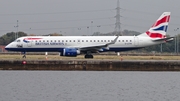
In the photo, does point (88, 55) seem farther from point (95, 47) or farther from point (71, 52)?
point (71, 52)

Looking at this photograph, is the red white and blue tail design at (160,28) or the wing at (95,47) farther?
the red white and blue tail design at (160,28)

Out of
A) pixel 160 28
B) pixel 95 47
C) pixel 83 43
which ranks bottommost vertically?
pixel 95 47

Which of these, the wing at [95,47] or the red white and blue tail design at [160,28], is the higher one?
the red white and blue tail design at [160,28]

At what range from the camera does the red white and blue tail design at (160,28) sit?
80.2 m

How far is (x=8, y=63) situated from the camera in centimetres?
6025

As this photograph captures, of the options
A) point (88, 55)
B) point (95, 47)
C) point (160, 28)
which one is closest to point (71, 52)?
point (88, 55)

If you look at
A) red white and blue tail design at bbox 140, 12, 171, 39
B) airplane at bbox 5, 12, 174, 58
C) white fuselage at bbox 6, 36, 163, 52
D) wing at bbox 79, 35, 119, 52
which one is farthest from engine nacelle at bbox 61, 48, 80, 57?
red white and blue tail design at bbox 140, 12, 171, 39

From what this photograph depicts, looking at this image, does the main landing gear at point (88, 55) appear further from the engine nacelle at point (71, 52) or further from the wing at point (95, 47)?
the engine nacelle at point (71, 52)

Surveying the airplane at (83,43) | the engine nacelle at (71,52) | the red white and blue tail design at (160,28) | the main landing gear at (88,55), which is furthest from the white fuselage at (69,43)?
the engine nacelle at (71,52)

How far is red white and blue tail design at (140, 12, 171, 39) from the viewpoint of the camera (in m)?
80.2

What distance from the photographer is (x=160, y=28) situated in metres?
80.3

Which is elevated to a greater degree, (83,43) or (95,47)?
(83,43)
